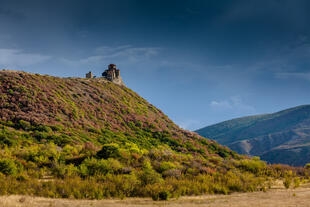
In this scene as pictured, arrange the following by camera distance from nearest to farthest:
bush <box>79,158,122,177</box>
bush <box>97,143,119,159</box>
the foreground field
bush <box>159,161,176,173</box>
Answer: the foreground field → bush <box>79,158,122,177</box> → bush <box>159,161,176,173</box> → bush <box>97,143,119,159</box>

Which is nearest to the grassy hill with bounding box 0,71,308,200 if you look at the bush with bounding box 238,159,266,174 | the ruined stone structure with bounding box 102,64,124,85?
the bush with bounding box 238,159,266,174

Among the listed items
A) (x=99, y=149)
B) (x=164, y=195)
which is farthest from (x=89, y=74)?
(x=164, y=195)

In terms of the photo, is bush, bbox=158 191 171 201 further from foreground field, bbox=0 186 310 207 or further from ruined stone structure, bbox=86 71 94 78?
ruined stone structure, bbox=86 71 94 78

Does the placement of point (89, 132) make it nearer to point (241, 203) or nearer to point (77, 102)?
point (77, 102)

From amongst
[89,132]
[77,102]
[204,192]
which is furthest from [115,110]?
[204,192]

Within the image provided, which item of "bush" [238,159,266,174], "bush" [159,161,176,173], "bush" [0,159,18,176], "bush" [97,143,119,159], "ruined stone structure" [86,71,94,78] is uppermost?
"ruined stone structure" [86,71,94,78]

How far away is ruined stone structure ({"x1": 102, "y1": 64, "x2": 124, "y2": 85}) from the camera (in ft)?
241

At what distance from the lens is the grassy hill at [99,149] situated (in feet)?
52.8

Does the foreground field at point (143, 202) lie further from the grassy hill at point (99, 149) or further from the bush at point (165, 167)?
the bush at point (165, 167)

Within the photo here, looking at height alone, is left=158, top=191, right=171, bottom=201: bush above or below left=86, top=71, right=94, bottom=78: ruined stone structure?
below

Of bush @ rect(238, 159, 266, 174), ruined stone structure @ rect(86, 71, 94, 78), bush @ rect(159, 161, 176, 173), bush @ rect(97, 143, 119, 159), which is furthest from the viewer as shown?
ruined stone structure @ rect(86, 71, 94, 78)

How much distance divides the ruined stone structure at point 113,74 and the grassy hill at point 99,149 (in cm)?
421

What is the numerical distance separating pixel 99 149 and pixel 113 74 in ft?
162

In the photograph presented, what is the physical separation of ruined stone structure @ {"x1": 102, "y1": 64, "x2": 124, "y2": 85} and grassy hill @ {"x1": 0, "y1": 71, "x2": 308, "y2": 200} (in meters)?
4.21
